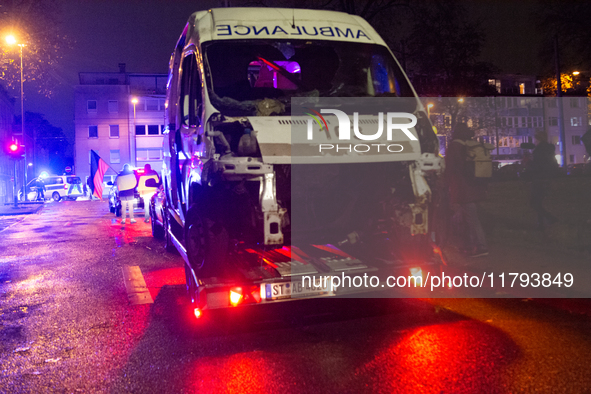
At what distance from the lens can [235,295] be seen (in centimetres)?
438

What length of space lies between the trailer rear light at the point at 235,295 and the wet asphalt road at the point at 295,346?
0.42ft

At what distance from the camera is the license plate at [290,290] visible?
14.6ft

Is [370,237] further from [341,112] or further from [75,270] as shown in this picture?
[75,270]

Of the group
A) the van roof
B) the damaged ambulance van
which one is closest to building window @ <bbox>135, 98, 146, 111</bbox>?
the damaged ambulance van

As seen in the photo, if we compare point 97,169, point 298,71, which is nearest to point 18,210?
point 97,169

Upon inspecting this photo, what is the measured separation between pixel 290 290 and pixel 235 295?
49 cm

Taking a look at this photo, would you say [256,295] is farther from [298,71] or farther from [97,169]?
[97,169]

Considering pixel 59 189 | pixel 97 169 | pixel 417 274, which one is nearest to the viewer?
pixel 417 274

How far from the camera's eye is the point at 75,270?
8.59 m

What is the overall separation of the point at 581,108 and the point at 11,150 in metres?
91.0

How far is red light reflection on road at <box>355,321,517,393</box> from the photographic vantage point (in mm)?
3611

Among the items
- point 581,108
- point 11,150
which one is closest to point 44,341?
point 11,150

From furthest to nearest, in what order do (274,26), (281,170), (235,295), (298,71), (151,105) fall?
(151,105) < (298,71) < (274,26) < (281,170) < (235,295)

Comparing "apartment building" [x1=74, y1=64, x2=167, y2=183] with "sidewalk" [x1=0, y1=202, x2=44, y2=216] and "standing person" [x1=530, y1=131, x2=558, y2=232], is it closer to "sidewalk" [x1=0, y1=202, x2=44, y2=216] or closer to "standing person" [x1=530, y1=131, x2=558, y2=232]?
"sidewalk" [x1=0, y1=202, x2=44, y2=216]
